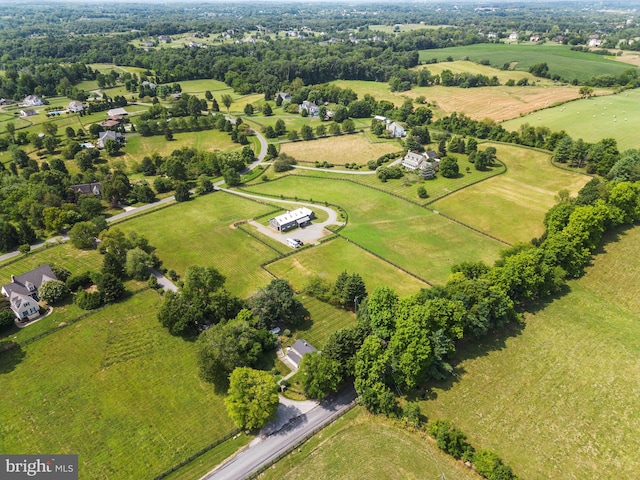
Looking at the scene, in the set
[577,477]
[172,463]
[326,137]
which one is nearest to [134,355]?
[172,463]

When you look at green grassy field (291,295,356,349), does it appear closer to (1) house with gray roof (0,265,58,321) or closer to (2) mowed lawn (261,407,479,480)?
(2) mowed lawn (261,407,479,480)

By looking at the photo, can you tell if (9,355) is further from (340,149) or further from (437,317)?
(340,149)

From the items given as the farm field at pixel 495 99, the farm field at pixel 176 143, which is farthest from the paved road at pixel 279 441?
the farm field at pixel 495 99

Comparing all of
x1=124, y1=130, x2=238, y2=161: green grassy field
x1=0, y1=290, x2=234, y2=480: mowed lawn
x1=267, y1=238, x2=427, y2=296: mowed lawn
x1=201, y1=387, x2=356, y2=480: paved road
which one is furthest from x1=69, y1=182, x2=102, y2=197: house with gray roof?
x1=201, y1=387, x2=356, y2=480: paved road

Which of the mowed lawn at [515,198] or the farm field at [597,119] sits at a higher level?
the farm field at [597,119]

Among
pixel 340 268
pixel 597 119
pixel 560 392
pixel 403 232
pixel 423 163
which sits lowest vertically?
pixel 340 268

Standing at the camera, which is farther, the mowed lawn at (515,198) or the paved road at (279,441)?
the mowed lawn at (515,198)

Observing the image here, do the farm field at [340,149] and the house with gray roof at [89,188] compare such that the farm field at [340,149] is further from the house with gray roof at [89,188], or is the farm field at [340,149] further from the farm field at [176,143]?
the house with gray roof at [89,188]

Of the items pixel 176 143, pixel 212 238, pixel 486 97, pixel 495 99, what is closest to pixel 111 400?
pixel 212 238
